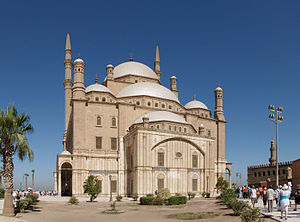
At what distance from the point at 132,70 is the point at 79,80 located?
49.6ft

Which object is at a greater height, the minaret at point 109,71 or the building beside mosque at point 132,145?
the minaret at point 109,71

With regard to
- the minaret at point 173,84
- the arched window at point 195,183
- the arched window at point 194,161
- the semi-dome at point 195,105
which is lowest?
the arched window at point 195,183

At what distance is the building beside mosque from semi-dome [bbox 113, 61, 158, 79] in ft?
21.4

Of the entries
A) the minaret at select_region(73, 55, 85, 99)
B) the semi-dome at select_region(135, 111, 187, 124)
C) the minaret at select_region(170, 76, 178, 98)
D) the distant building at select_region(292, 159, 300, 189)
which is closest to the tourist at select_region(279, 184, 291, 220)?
the distant building at select_region(292, 159, 300, 189)

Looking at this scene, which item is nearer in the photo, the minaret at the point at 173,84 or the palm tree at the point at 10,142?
the palm tree at the point at 10,142

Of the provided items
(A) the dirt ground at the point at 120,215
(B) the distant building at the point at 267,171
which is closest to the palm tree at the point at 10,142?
(A) the dirt ground at the point at 120,215

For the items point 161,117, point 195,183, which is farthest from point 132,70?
point 195,183

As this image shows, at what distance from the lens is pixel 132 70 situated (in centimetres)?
5847

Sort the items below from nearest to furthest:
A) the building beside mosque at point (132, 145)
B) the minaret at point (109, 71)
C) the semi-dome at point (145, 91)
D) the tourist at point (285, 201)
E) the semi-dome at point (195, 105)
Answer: the tourist at point (285, 201), the building beside mosque at point (132, 145), the semi-dome at point (145, 91), the minaret at point (109, 71), the semi-dome at point (195, 105)

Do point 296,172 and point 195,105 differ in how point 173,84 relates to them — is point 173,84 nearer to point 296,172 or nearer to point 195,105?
point 195,105

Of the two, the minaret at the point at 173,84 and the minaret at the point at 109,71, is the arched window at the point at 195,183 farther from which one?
the minaret at the point at 109,71

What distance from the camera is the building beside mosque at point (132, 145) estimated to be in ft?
132

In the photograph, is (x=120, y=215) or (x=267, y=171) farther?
(x=267, y=171)

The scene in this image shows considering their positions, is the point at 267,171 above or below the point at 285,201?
below
